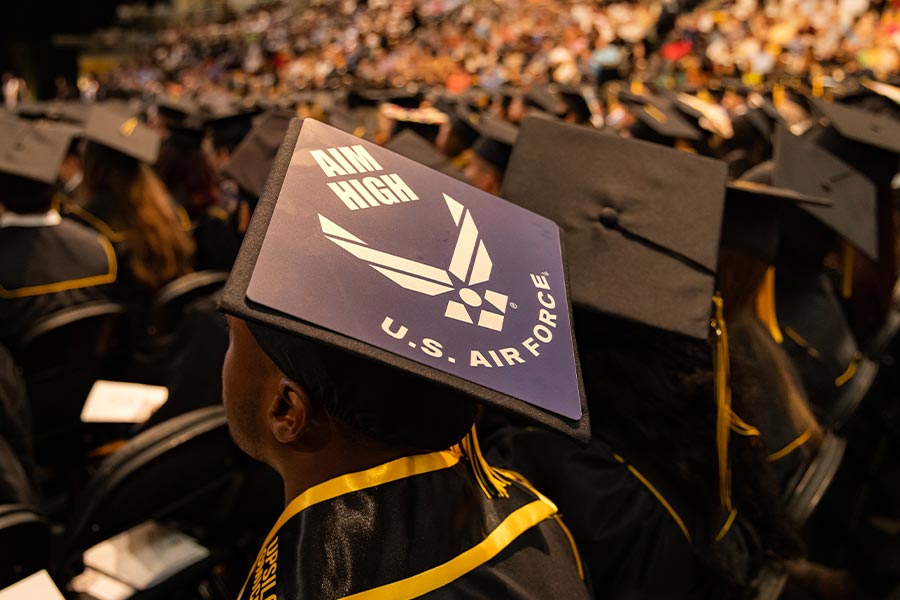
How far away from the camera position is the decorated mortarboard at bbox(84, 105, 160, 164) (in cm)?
359

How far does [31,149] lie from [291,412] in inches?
107

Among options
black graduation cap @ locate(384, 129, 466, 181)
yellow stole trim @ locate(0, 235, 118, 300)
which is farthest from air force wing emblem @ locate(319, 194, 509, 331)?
yellow stole trim @ locate(0, 235, 118, 300)

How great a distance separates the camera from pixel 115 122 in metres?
3.77

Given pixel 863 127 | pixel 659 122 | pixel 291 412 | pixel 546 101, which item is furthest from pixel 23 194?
pixel 546 101

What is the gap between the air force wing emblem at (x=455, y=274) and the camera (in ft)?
2.72

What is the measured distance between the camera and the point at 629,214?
1.50 m

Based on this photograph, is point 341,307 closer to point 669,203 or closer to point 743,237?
point 669,203

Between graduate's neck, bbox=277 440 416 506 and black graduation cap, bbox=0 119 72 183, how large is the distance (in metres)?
2.46

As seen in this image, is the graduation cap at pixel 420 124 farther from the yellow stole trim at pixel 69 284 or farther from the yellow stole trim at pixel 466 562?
the yellow stole trim at pixel 466 562

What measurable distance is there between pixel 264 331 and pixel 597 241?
809mm

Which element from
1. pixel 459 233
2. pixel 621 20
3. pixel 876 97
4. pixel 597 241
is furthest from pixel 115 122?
pixel 621 20

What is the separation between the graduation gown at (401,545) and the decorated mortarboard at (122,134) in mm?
3229

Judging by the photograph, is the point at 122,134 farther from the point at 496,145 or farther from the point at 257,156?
the point at 496,145

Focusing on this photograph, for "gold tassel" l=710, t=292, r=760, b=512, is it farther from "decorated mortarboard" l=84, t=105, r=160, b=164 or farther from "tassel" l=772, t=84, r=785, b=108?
"tassel" l=772, t=84, r=785, b=108
